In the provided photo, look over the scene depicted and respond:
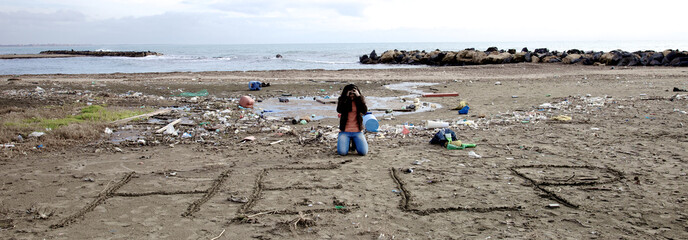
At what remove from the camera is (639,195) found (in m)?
3.98

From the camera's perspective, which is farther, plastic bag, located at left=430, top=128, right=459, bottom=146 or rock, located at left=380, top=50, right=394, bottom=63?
rock, located at left=380, top=50, right=394, bottom=63

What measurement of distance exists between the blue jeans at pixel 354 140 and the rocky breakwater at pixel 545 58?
2450 centimetres

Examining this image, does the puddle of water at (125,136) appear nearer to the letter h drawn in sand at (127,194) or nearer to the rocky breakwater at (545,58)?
the letter h drawn in sand at (127,194)

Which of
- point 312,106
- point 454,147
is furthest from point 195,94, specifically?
point 454,147

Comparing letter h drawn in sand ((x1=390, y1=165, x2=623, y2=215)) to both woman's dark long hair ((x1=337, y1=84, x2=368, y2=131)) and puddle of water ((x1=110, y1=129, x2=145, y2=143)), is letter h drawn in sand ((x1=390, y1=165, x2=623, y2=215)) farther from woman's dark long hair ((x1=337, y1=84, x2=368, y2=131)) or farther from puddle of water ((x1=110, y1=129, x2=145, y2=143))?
puddle of water ((x1=110, y1=129, x2=145, y2=143))

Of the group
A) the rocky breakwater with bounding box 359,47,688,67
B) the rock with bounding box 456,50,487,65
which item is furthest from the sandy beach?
the rock with bounding box 456,50,487,65

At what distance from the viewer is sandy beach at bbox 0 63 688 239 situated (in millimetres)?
3377

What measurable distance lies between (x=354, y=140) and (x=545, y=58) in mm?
28223

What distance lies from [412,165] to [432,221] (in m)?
1.65

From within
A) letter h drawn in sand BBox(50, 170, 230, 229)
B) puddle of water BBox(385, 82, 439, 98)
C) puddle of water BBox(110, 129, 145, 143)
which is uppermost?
puddle of water BBox(385, 82, 439, 98)

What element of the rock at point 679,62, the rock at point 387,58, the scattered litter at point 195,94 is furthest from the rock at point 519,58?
the scattered litter at point 195,94

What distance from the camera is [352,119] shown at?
18.3ft

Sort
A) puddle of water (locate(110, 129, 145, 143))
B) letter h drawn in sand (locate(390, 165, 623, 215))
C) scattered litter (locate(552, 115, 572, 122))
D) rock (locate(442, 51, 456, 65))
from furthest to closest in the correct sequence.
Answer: rock (locate(442, 51, 456, 65)) → scattered litter (locate(552, 115, 572, 122)) → puddle of water (locate(110, 129, 145, 143)) → letter h drawn in sand (locate(390, 165, 623, 215))

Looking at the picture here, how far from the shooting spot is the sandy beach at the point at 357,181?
3.38m
